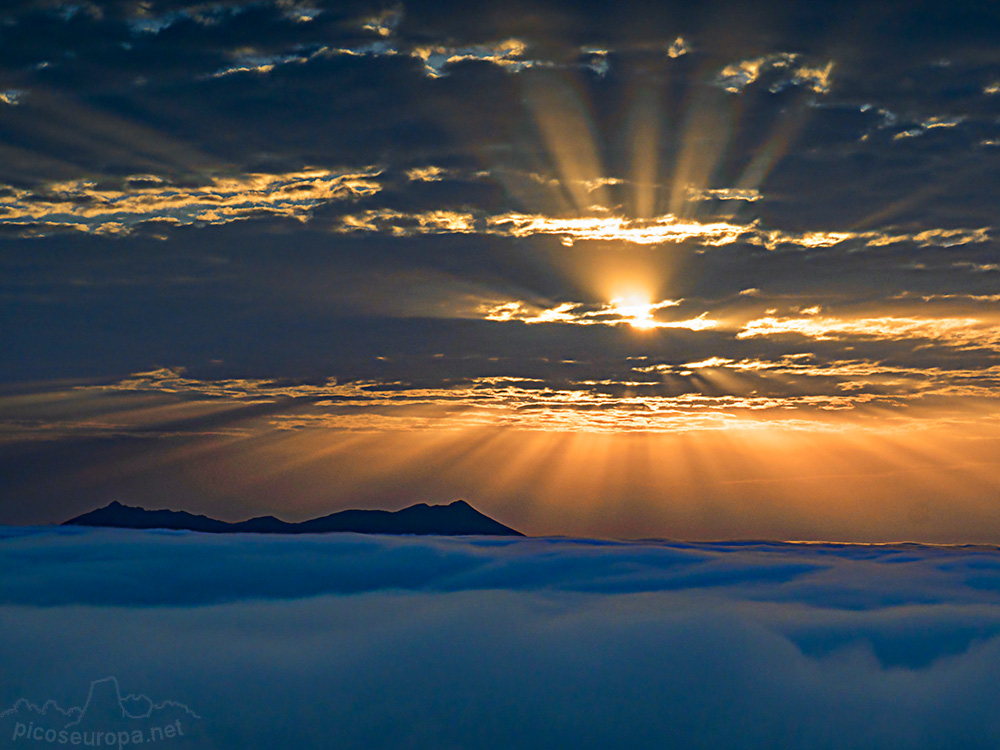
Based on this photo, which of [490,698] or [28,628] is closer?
[490,698]

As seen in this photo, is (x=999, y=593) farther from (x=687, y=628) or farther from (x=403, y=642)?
(x=403, y=642)

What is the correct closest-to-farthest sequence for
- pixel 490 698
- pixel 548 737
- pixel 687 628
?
pixel 548 737 → pixel 490 698 → pixel 687 628

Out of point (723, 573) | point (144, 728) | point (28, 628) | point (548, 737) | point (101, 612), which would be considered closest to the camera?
point (144, 728)

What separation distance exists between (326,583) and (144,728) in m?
14.5

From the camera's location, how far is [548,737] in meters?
13.4

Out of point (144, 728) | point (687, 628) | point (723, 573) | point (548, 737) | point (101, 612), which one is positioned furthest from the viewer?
point (723, 573)

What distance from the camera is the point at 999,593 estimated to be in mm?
21469

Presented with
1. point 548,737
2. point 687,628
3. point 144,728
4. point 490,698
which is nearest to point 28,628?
point 144,728

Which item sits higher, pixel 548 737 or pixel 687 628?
pixel 687 628

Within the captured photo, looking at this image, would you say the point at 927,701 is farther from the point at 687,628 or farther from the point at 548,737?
the point at 548,737

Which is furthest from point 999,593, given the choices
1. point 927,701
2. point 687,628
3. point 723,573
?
point 687,628

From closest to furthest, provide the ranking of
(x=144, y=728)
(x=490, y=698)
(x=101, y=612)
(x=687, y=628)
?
(x=144, y=728) → (x=490, y=698) → (x=687, y=628) → (x=101, y=612)

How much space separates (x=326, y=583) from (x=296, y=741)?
528 inches

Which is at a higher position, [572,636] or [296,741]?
[572,636]
